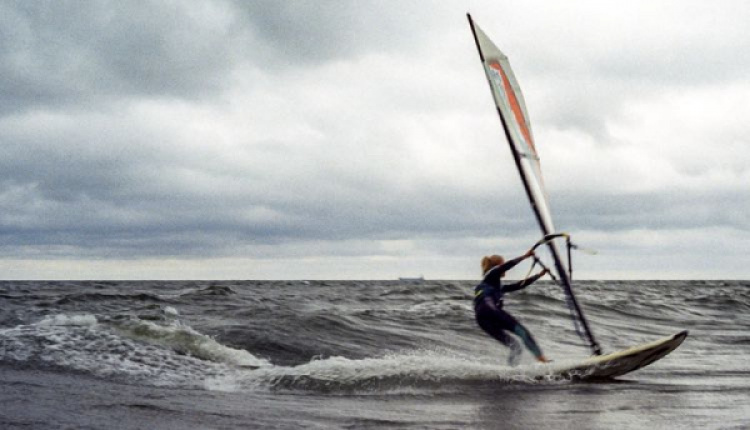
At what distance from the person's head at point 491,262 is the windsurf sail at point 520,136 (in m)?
0.94

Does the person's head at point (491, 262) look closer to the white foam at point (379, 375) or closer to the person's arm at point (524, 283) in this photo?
the person's arm at point (524, 283)

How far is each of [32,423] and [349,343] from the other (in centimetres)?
971

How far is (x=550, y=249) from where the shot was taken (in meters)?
10.5

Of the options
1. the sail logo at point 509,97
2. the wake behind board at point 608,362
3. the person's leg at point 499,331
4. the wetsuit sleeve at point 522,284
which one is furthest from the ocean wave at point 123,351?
the sail logo at point 509,97

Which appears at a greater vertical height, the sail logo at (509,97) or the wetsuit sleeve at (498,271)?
the sail logo at (509,97)

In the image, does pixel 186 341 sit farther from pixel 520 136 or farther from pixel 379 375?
pixel 520 136

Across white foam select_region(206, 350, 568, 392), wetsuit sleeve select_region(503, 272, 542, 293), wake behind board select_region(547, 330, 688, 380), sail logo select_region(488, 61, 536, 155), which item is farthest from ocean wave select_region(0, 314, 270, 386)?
sail logo select_region(488, 61, 536, 155)

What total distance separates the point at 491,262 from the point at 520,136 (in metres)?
2.15

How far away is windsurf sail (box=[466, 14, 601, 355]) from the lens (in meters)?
10.6

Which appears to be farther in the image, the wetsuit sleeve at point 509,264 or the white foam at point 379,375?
the white foam at point 379,375

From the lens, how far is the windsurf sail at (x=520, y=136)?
10602mm

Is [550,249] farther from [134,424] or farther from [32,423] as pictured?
[32,423]

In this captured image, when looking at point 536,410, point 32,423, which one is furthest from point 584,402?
point 32,423

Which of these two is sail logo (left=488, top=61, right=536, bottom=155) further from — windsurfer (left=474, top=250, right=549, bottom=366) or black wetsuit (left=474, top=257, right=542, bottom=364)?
black wetsuit (left=474, top=257, right=542, bottom=364)
